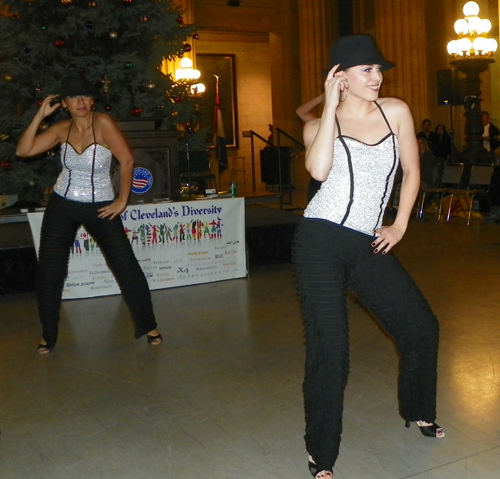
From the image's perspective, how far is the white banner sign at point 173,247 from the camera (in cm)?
721

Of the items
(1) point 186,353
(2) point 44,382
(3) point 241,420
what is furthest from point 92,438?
(1) point 186,353

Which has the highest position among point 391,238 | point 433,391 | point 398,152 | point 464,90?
point 464,90

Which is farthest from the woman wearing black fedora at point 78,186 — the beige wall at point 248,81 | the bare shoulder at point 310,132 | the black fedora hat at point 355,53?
the beige wall at point 248,81

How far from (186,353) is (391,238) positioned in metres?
2.43

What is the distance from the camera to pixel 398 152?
123 inches

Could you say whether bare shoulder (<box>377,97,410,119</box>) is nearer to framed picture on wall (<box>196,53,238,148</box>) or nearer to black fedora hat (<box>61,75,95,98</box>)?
black fedora hat (<box>61,75,95,98</box>)

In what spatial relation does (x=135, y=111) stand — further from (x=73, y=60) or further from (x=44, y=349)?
(x=44, y=349)

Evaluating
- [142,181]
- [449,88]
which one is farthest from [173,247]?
[449,88]

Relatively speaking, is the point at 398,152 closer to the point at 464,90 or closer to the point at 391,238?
the point at 391,238

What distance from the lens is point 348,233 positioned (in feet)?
10.00

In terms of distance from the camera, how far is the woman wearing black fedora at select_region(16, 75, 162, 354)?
16.3 feet

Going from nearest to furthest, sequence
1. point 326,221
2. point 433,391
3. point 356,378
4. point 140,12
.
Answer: point 326,221, point 433,391, point 356,378, point 140,12

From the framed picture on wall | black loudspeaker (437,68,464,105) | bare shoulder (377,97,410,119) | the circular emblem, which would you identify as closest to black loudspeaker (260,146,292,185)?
the framed picture on wall

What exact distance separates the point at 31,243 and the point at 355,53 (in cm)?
528
